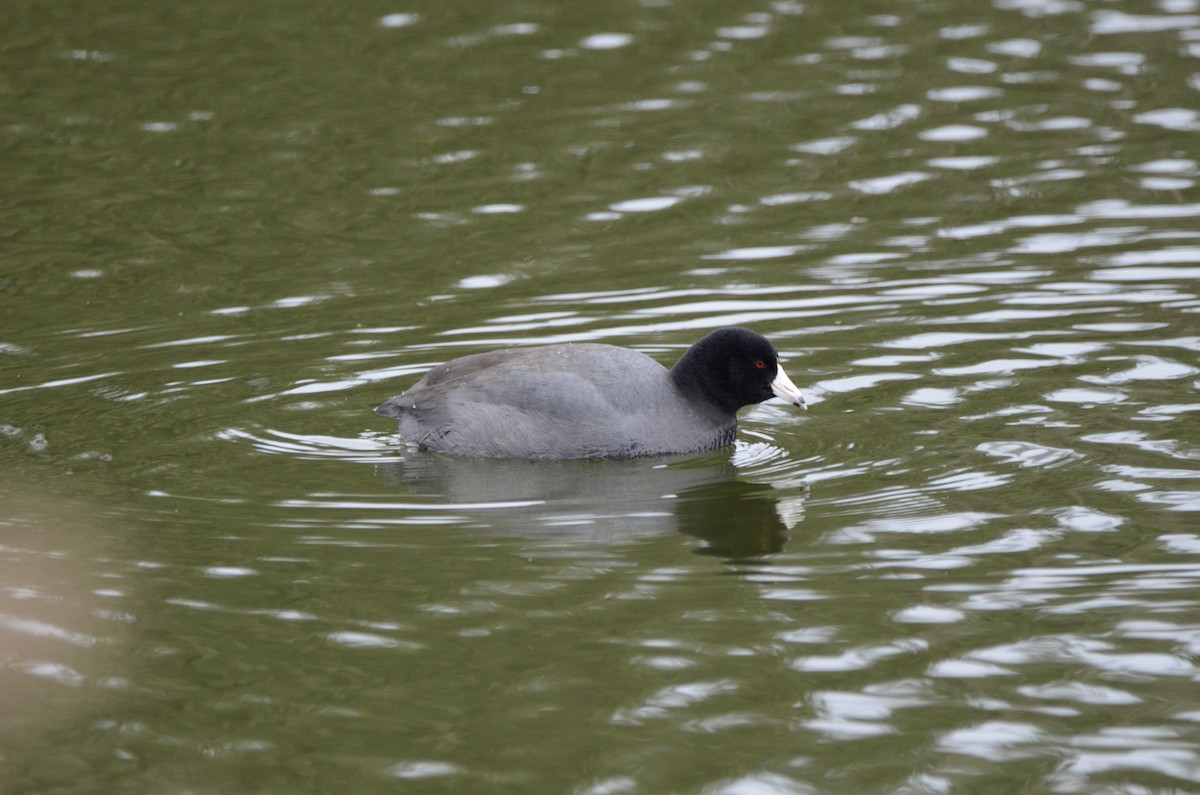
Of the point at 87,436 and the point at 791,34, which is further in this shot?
the point at 791,34

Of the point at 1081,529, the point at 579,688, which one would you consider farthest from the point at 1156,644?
the point at 579,688

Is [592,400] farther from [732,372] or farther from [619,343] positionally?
[619,343]

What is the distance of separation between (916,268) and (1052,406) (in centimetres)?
255

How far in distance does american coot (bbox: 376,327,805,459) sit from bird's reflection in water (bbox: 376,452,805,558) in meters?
0.10

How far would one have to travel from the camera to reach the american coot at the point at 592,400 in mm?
8961

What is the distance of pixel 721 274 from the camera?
11734mm

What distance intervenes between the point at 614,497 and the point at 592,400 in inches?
27.2

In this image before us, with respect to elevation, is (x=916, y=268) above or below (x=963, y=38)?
below

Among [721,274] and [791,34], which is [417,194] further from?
[791,34]

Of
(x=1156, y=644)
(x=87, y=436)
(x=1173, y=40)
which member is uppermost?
(x=1173, y=40)

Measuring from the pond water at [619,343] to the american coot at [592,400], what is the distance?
147mm

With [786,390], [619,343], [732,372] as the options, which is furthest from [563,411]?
[619,343]

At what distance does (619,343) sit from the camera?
35.0 ft

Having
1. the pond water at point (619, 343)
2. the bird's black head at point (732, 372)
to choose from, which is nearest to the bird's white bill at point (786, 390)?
the bird's black head at point (732, 372)
